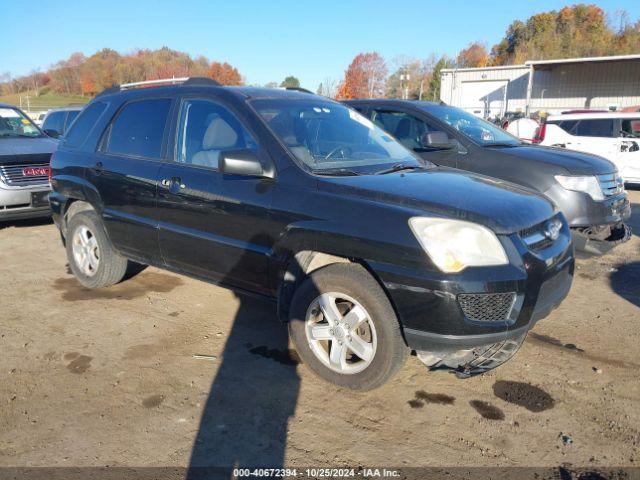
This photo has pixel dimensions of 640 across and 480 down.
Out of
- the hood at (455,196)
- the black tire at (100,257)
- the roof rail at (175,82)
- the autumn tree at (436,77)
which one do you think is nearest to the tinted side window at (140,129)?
the roof rail at (175,82)

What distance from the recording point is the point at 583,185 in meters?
5.39

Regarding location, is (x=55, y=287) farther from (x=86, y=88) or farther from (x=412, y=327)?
(x=86, y=88)

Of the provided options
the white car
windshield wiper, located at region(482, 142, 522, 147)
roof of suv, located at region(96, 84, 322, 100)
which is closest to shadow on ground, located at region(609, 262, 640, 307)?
windshield wiper, located at region(482, 142, 522, 147)

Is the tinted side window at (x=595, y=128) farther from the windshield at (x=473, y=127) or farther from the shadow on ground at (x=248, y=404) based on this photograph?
the shadow on ground at (x=248, y=404)

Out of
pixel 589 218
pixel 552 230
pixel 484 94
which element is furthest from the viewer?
pixel 484 94

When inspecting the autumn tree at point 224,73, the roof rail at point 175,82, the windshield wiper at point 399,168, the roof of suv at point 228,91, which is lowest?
the windshield wiper at point 399,168

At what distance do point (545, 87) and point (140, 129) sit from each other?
1790 inches

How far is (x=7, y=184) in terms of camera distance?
283 inches

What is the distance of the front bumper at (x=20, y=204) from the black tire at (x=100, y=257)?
2677mm

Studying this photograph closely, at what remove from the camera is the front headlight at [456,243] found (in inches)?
111

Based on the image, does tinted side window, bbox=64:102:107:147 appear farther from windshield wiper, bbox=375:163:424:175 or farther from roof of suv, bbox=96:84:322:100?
windshield wiper, bbox=375:163:424:175

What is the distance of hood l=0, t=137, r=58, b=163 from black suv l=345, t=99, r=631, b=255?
498cm

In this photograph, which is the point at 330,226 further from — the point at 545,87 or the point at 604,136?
the point at 545,87

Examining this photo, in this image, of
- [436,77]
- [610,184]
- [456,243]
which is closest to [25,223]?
[456,243]
